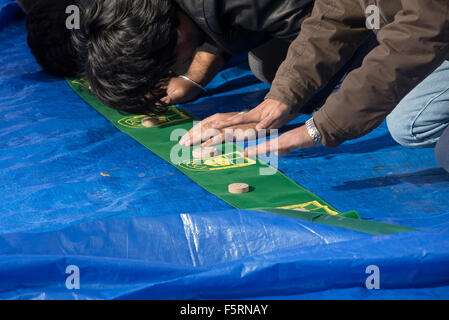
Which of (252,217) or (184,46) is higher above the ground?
(184,46)

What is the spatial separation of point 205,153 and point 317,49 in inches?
17.8

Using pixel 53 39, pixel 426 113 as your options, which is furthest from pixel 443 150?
pixel 53 39

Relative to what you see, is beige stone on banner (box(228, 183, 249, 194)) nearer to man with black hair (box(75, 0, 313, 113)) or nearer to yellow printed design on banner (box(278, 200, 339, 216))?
yellow printed design on banner (box(278, 200, 339, 216))

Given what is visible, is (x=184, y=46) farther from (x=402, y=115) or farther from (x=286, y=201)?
(x=402, y=115)

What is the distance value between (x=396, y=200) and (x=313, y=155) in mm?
335

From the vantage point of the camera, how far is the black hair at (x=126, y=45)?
1496 mm

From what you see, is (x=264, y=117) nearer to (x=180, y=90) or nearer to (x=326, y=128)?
(x=326, y=128)

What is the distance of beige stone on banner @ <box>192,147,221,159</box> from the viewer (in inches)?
68.3

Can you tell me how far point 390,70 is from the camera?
1.23 metres

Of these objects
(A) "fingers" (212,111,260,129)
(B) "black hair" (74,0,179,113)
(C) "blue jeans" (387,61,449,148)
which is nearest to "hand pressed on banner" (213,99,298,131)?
(A) "fingers" (212,111,260,129)

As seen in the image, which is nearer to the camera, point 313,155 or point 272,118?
point 272,118

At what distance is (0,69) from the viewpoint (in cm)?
253

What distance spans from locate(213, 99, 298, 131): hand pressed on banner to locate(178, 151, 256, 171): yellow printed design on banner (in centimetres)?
21

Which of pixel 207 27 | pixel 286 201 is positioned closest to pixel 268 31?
pixel 207 27
